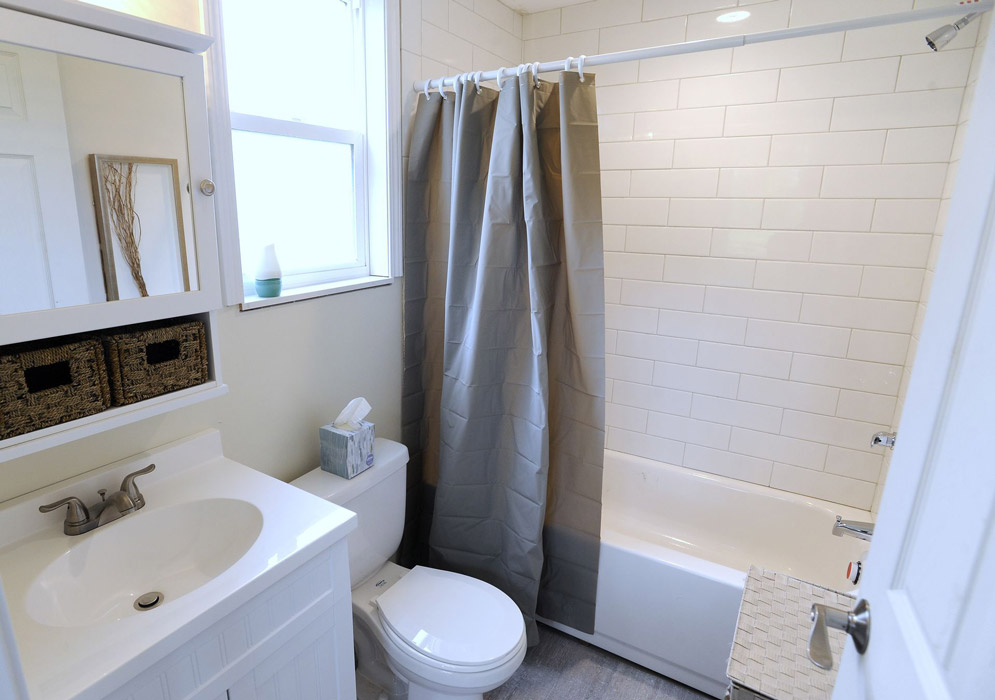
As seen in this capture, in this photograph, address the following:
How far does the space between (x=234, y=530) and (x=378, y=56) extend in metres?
1.54

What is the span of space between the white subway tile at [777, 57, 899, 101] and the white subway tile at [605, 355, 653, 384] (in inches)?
48.1

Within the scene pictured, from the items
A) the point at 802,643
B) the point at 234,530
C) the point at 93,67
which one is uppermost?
the point at 93,67

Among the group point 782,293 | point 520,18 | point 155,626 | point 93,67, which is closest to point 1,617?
point 155,626

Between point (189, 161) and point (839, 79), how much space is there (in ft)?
7.14

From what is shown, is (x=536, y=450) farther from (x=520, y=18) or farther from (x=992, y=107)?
(x=520, y=18)

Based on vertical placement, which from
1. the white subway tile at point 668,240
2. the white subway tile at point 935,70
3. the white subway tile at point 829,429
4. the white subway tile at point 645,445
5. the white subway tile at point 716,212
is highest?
the white subway tile at point 935,70

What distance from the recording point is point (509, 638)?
161 cm

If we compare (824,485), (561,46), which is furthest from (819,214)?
(561,46)

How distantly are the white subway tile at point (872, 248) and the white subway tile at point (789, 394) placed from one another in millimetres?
514

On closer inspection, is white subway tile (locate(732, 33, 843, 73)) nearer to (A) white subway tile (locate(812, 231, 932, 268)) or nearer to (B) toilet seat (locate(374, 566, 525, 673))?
(A) white subway tile (locate(812, 231, 932, 268))

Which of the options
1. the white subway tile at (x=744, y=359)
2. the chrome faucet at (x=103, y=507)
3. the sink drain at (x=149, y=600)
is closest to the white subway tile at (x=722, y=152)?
the white subway tile at (x=744, y=359)

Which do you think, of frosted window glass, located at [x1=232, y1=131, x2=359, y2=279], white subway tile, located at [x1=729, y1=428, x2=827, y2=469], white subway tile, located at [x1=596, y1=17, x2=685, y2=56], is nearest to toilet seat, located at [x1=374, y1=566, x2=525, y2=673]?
frosted window glass, located at [x1=232, y1=131, x2=359, y2=279]

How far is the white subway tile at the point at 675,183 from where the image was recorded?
2.37 meters

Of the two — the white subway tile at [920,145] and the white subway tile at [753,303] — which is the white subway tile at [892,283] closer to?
the white subway tile at [753,303]
